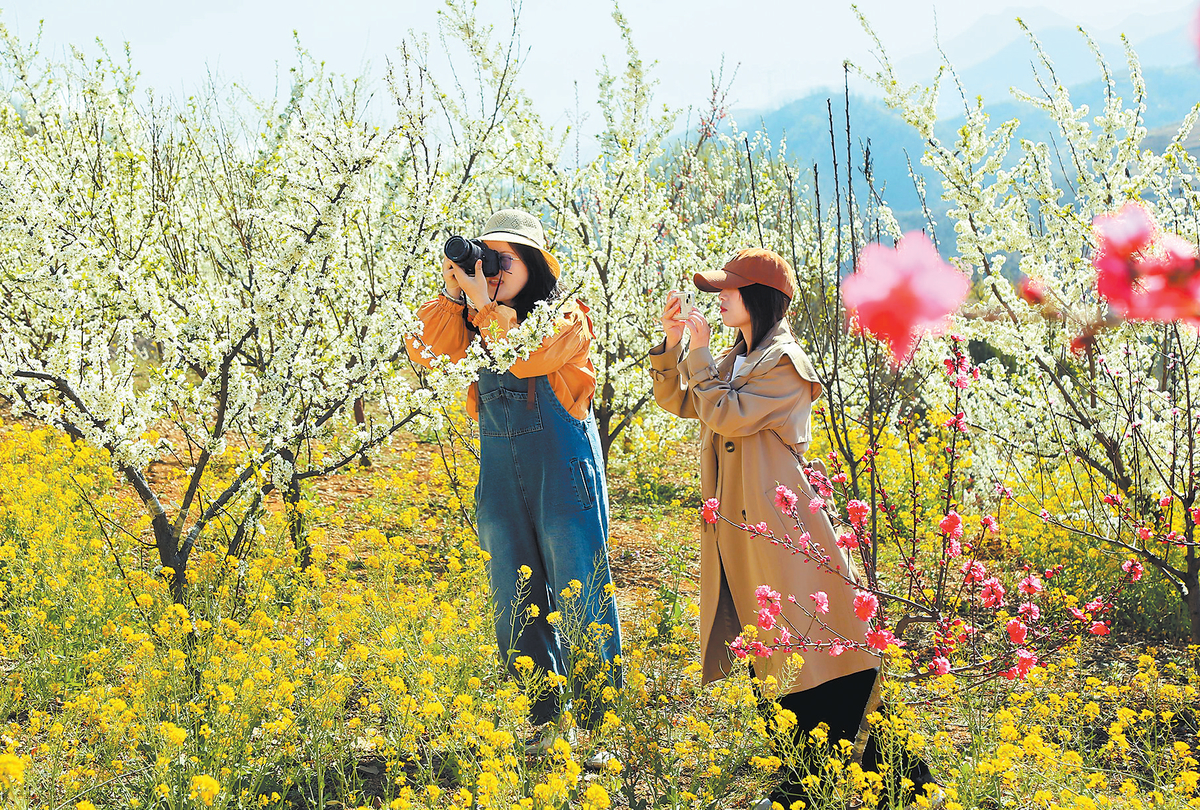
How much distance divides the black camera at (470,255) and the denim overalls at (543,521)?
34 centimetres

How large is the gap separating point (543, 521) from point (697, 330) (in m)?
0.80

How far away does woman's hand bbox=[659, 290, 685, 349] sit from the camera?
237 centimetres

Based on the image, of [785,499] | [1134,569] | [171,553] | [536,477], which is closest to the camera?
[785,499]

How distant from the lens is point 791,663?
6.56ft

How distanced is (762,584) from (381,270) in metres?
2.46

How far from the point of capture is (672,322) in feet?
7.82

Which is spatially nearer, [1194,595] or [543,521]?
[543,521]

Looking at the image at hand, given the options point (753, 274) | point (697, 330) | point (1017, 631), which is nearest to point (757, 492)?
point (697, 330)

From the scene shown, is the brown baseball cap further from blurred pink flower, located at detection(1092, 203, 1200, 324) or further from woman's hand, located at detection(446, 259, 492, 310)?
blurred pink flower, located at detection(1092, 203, 1200, 324)

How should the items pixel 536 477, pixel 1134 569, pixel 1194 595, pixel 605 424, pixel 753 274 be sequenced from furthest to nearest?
pixel 605 424 < pixel 1194 595 < pixel 536 477 < pixel 1134 569 < pixel 753 274

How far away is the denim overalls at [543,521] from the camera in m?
2.58

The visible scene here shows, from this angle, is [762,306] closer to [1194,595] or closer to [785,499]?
[785,499]

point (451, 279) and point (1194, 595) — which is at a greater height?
point (451, 279)

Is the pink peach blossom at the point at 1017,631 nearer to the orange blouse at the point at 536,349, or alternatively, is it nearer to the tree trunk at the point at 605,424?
the orange blouse at the point at 536,349
